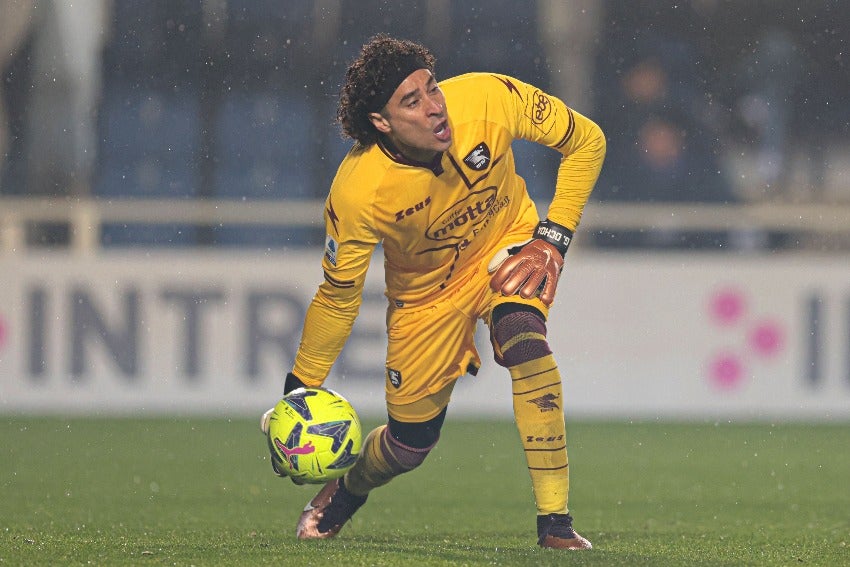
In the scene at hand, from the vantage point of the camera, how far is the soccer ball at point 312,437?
5.59m

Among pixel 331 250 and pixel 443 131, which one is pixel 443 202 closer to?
pixel 443 131

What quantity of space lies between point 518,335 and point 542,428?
0.34 meters

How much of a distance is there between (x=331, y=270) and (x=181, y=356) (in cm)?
647

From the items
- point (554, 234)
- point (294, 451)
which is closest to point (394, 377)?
point (294, 451)

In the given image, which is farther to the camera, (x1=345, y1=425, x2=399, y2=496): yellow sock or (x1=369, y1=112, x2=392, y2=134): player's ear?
(x1=345, y1=425, x2=399, y2=496): yellow sock

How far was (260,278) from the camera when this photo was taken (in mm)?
11992

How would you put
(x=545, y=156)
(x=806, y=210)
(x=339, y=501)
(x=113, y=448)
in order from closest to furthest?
(x=339, y=501), (x=113, y=448), (x=806, y=210), (x=545, y=156)

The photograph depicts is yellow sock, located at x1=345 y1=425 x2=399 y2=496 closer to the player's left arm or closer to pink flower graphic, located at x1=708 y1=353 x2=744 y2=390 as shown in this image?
the player's left arm

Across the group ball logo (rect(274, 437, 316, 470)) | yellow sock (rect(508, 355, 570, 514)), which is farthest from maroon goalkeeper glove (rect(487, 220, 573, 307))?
ball logo (rect(274, 437, 316, 470))

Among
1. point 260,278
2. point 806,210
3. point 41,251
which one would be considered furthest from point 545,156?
point 41,251

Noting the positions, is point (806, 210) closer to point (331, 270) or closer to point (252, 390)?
point (252, 390)

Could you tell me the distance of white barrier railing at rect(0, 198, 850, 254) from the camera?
12648 mm

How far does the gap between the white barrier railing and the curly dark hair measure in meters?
6.95

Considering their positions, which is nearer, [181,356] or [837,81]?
[181,356]
